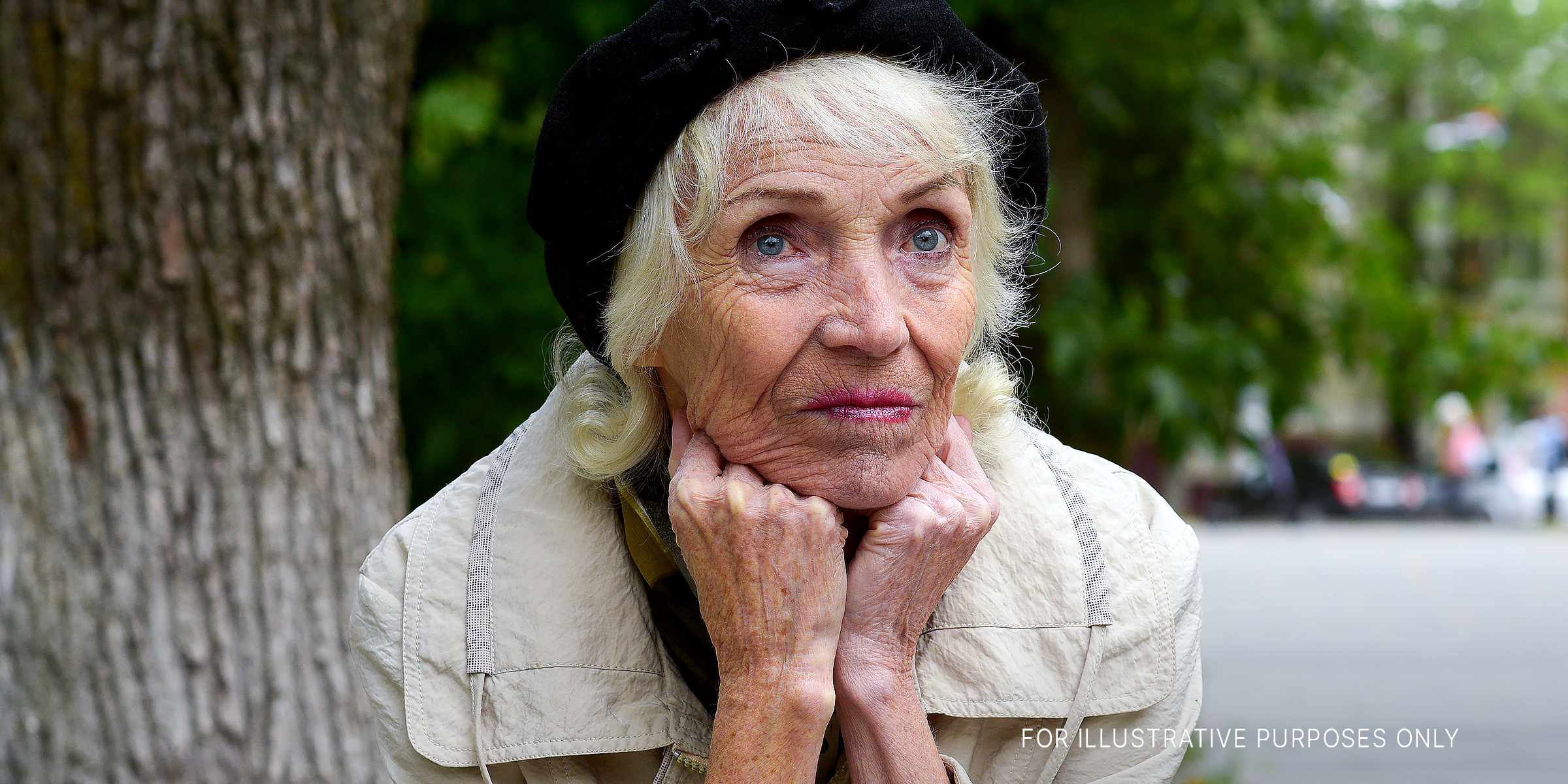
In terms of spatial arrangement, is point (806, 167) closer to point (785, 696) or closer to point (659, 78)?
point (659, 78)

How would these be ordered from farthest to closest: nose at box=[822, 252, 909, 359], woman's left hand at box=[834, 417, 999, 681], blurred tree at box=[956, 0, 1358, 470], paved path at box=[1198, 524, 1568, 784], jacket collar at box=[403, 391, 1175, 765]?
paved path at box=[1198, 524, 1568, 784] < blurred tree at box=[956, 0, 1358, 470] < jacket collar at box=[403, 391, 1175, 765] < woman's left hand at box=[834, 417, 999, 681] < nose at box=[822, 252, 909, 359]

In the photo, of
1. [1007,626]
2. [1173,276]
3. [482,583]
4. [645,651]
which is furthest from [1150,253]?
[482,583]

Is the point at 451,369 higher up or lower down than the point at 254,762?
higher up

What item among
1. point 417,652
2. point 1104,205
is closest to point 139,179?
point 417,652

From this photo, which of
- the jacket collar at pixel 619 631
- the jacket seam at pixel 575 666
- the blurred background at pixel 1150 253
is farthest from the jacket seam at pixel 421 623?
the blurred background at pixel 1150 253

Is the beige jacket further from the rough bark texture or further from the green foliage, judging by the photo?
the green foliage

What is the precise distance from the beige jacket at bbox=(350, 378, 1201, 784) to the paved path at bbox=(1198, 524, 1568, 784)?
431 centimetres

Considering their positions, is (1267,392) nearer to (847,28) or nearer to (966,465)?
(966,465)

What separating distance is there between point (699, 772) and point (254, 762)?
1656mm

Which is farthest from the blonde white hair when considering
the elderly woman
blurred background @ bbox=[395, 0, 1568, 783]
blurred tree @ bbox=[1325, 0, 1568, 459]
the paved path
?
the paved path

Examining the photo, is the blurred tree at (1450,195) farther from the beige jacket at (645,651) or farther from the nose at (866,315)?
the nose at (866,315)

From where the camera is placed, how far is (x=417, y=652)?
1844 millimetres

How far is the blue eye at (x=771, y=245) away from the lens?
1.68 metres

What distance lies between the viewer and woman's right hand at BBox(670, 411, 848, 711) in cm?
169
